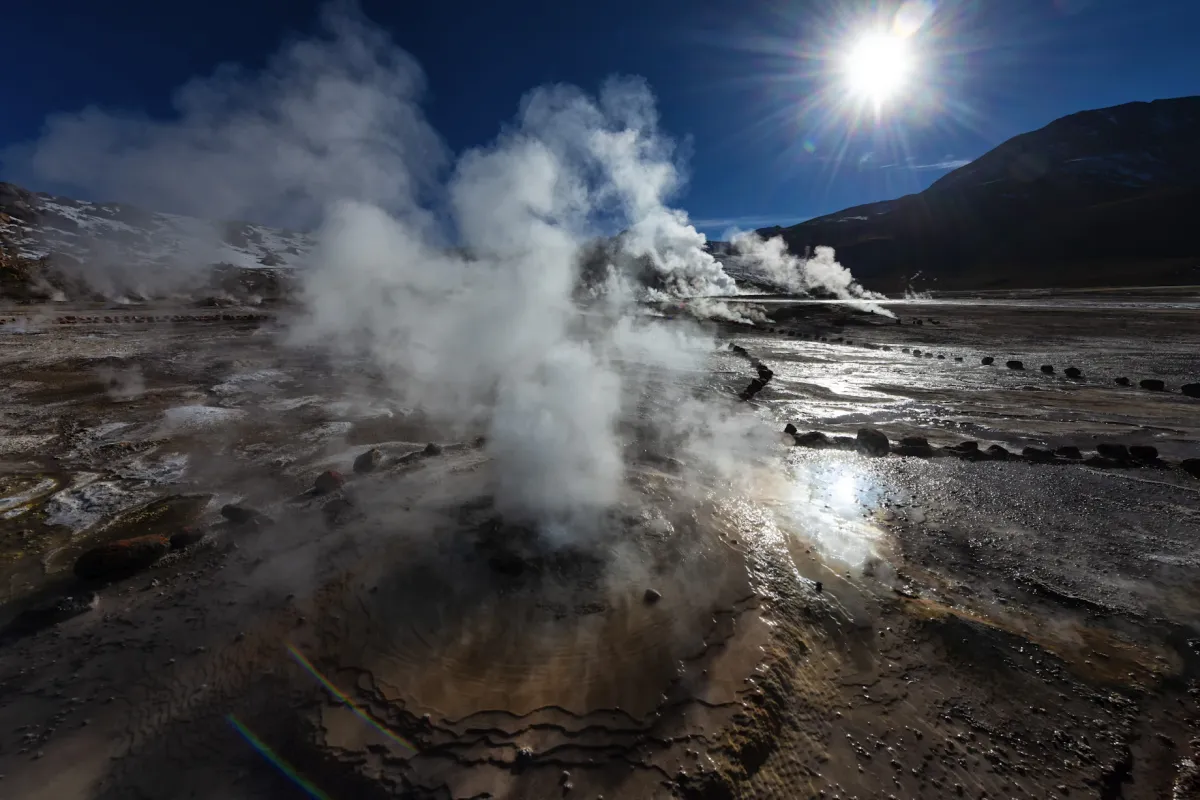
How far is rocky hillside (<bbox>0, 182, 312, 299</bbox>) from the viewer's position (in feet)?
160

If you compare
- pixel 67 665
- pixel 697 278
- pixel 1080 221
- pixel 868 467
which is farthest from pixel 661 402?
pixel 1080 221

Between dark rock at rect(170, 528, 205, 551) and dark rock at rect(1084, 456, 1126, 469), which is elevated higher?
dark rock at rect(1084, 456, 1126, 469)

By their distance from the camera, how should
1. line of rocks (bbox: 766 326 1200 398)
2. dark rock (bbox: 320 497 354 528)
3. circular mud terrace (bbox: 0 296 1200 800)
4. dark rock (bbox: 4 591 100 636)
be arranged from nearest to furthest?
circular mud terrace (bbox: 0 296 1200 800) → dark rock (bbox: 4 591 100 636) → dark rock (bbox: 320 497 354 528) → line of rocks (bbox: 766 326 1200 398)

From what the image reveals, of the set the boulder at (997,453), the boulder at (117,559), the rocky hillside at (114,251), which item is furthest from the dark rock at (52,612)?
the rocky hillside at (114,251)

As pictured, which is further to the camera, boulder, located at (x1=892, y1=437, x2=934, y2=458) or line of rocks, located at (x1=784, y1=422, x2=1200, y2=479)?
boulder, located at (x1=892, y1=437, x2=934, y2=458)

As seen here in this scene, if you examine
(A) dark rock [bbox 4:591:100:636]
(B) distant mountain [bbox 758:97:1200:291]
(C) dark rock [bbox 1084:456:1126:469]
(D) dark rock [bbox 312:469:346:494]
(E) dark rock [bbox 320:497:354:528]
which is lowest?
(A) dark rock [bbox 4:591:100:636]

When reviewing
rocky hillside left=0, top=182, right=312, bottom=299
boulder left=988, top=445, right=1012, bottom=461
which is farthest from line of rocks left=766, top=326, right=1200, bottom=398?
rocky hillside left=0, top=182, right=312, bottom=299

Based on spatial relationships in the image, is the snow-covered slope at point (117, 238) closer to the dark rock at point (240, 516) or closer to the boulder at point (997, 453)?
the dark rock at point (240, 516)

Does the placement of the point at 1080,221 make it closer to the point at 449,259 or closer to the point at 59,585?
the point at 449,259

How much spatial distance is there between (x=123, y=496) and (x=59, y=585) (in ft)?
8.50

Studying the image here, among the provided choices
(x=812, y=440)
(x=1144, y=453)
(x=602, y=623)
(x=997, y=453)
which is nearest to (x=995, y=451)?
(x=997, y=453)

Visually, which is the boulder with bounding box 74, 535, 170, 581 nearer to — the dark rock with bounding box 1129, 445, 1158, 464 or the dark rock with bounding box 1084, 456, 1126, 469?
the dark rock with bounding box 1084, 456, 1126, 469

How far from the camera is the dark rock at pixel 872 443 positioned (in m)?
9.80

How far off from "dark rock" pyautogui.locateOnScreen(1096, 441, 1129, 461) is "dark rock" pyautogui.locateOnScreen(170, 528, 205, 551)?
14.9m
